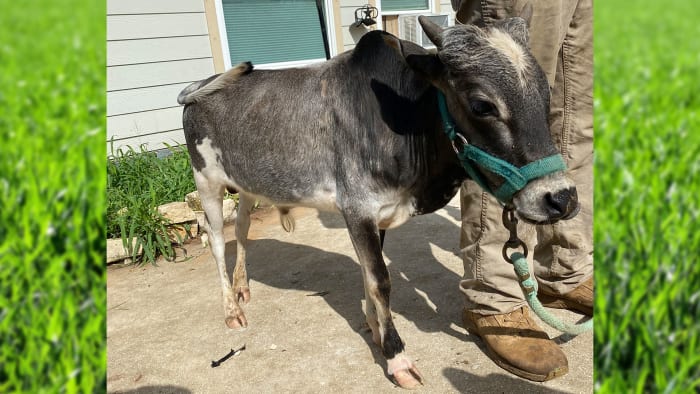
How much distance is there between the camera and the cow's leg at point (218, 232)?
2.54m

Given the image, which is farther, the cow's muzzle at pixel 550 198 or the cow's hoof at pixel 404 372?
the cow's hoof at pixel 404 372

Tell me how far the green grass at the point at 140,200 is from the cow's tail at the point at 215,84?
1.04m

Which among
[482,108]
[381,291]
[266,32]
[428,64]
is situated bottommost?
[381,291]

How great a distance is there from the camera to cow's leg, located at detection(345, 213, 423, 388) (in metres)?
1.96

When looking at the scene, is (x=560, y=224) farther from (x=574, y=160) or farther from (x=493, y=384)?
(x=493, y=384)

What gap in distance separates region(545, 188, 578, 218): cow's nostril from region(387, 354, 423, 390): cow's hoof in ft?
2.82

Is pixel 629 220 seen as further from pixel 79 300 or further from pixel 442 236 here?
pixel 442 236

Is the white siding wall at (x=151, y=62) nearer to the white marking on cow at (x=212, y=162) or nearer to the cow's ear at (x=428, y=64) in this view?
the white marking on cow at (x=212, y=162)

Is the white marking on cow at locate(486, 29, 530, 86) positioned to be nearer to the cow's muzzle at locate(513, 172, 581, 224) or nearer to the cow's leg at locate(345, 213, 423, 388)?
the cow's muzzle at locate(513, 172, 581, 224)

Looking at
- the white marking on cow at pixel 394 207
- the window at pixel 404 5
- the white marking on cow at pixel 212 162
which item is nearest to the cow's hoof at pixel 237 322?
the white marking on cow at pixel 212 162

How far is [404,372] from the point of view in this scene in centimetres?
196

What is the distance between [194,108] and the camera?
95.0 inches

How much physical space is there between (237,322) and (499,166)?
1577mm

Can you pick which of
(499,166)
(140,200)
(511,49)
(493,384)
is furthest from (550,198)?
(140,200)
